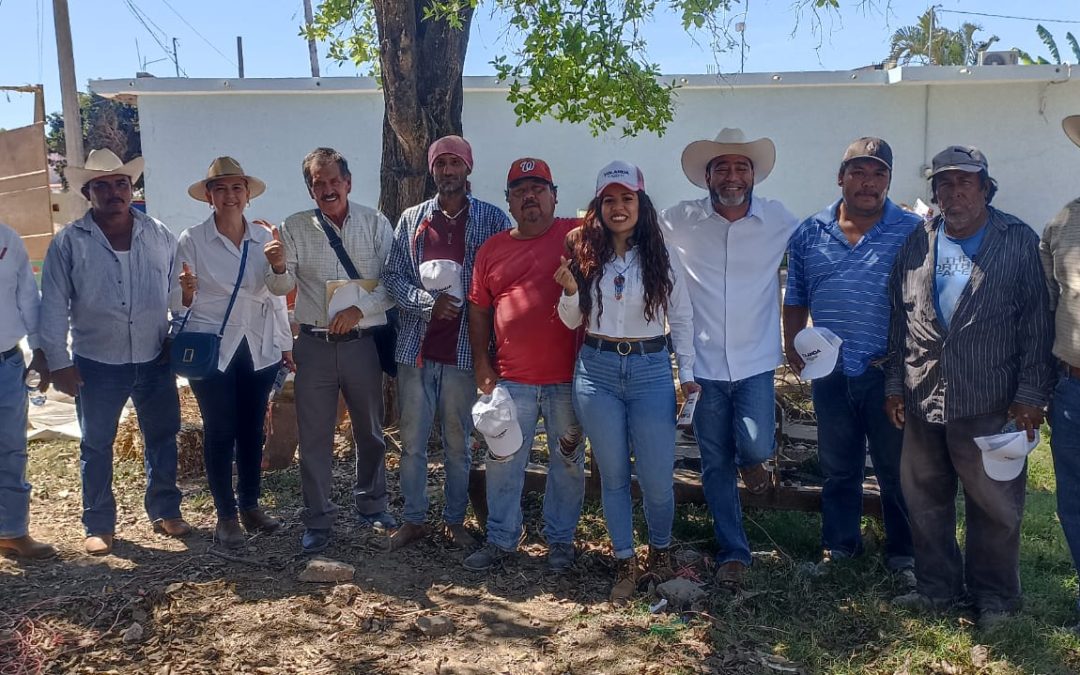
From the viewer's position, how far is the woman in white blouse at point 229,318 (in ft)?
15.5

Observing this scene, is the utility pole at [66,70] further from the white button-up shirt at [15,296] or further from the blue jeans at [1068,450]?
the blue jeans at [1068,450]

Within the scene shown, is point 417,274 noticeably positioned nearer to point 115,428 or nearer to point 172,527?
point 115,428

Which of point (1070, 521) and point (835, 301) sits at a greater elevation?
point (835, 301)

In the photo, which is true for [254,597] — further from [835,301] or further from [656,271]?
[835,301]

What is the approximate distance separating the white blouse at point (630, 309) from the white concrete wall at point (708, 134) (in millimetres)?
12021

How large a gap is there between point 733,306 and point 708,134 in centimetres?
1225

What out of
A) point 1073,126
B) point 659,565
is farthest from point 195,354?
point 1073,126

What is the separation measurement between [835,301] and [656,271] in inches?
38.5

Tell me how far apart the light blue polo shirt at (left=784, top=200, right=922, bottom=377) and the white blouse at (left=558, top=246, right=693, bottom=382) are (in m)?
0.73

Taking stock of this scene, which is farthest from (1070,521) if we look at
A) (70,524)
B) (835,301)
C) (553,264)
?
(70,524)

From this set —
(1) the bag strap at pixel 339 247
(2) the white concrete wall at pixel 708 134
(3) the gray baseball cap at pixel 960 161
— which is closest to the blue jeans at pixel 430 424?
(1) the bag strap at pixel 339 247

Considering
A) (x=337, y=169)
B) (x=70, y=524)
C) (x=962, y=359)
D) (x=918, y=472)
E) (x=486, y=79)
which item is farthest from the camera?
(x=486, y=79)

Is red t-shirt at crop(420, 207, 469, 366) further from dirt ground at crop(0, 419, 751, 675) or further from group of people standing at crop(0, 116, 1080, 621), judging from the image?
dirt ground at crop(0, 419, 751, 675)

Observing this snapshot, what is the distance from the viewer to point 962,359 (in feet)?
12.3
